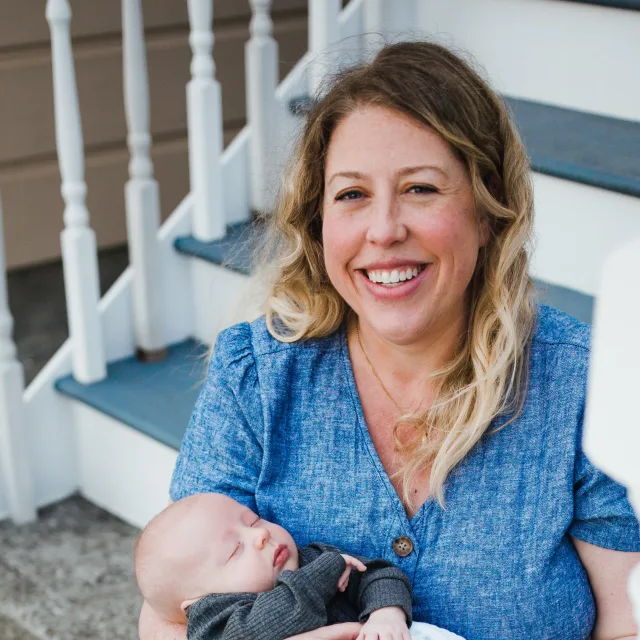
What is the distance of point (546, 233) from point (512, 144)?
76cm

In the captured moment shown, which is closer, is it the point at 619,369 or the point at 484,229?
the point at 619,369

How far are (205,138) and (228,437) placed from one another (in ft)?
4.13

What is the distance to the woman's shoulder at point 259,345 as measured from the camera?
1.61m

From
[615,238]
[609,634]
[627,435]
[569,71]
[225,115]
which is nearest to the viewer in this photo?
[627,435]

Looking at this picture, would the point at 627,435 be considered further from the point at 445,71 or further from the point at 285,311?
the point at 285,311

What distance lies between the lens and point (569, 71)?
7.75ft

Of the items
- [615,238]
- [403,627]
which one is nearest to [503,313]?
[403,627]

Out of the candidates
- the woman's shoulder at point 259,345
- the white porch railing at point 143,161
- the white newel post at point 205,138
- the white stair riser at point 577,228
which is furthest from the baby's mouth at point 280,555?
the white newel post at point 205,138

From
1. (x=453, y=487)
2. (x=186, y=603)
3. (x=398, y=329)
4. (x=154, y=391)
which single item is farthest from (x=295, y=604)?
(x=154, y=391)

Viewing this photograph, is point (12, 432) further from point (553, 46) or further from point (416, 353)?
point (553, 46)

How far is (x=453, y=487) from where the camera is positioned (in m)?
1.48

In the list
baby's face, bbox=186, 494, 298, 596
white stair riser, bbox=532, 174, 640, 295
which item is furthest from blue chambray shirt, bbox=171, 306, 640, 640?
white stair riser, bbox=532, 174, 640, 295

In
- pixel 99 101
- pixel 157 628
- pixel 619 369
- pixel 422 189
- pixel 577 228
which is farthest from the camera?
pixel 99 101

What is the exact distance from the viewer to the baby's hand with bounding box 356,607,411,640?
1291 mm
